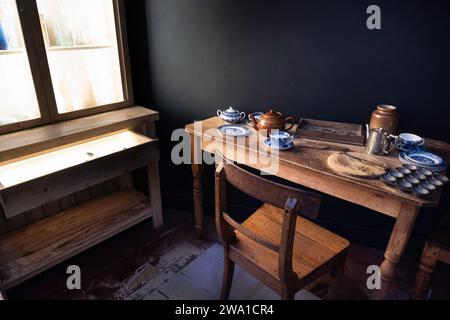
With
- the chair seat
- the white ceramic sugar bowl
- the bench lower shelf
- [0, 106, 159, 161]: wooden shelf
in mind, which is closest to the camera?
the chair seat

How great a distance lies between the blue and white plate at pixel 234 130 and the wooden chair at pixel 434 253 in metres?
1.07

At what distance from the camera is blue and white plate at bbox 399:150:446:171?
4.65 feet

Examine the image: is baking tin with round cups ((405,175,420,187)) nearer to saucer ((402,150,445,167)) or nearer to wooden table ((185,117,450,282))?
wooden table ((185,117,450,282))

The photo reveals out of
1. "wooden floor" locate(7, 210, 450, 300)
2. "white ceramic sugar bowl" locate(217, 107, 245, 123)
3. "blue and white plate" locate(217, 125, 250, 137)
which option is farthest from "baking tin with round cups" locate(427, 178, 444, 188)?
"white ceramic sugar bowl" locate(217, 107, 245, 123)

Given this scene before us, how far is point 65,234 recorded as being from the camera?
1.95 metres

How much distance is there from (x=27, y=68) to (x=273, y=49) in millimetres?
1404

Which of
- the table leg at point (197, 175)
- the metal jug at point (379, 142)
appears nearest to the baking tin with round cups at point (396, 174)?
the metal jug at point (379, 142)

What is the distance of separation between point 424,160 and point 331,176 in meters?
0.47

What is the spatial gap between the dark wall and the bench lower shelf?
0.59 metres

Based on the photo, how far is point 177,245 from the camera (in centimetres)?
221

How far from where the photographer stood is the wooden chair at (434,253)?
149 centimetres
